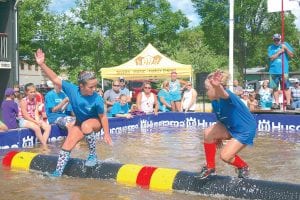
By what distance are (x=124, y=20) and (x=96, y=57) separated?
135 inches

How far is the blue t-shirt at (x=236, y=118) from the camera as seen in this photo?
6.66 meters

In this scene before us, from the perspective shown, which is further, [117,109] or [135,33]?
[135,33]

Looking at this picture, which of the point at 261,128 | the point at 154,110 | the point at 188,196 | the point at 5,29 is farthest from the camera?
the point at 5,29

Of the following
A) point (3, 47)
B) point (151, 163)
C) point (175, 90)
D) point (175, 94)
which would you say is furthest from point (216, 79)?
point (3, 47)

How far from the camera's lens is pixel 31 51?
3938 cm

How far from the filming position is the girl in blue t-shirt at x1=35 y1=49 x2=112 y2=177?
7855mm

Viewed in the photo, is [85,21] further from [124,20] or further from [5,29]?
[5,29]

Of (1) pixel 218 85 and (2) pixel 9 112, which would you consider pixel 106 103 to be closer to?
(2) pixel 9 112

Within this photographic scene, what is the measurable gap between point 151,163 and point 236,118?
9.68ft

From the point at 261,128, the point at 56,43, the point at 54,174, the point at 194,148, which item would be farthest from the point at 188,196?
the point at 56,43

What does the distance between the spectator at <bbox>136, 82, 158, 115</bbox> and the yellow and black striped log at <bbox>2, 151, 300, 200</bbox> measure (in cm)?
858

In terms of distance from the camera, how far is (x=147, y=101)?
57.5ft

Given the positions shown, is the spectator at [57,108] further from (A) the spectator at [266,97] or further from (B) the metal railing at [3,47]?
(B) the metal railing at [3,47]

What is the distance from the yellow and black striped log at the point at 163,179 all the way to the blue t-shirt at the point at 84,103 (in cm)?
78
